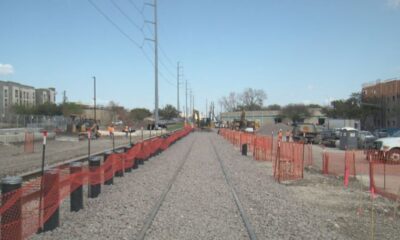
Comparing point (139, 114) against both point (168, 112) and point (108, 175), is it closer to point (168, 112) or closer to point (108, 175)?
point (168, 112)

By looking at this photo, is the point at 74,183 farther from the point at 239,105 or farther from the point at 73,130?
the point at 239,105

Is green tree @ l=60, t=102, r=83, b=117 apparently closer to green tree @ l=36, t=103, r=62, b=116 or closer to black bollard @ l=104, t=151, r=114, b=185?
green tree @ l=36, t=103, r=62, b=116

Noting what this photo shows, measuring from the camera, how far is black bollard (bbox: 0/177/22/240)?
7.26 m

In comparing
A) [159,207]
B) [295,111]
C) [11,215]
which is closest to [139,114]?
[295,111]

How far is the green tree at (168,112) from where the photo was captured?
186000mm

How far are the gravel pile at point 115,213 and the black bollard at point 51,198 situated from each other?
0.15 metres

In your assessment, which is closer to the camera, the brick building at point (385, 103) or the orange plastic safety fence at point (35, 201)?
the orange plastic safety fence at point (35, 201)

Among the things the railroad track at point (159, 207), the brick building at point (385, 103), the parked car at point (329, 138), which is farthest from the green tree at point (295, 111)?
the railroad track at point (159, 207)

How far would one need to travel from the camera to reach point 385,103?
→ 96.8m

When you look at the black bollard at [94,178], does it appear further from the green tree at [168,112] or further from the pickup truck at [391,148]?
the green tree at [168,112]

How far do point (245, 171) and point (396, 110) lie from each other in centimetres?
7295

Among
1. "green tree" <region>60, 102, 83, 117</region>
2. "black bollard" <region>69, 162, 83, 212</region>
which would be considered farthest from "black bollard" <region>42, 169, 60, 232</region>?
"green tree" <region>60, 102, 83, 117</region>

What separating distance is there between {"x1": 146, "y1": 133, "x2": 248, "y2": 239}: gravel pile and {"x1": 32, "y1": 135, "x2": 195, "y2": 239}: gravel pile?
41cm

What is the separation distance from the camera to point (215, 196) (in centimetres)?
1264
